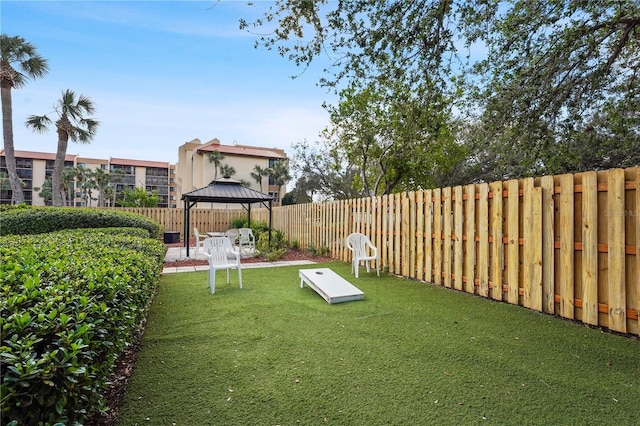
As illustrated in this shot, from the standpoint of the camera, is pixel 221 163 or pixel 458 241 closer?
pixel 458 241

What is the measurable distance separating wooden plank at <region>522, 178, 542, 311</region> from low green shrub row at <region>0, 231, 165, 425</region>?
4.63 meters

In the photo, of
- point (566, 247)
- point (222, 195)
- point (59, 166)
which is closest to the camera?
point (566, 247)

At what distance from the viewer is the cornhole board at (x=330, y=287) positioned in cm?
469

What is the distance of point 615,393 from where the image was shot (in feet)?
7.51

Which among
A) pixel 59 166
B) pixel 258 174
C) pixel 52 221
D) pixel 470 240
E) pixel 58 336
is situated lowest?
pixel 58 336

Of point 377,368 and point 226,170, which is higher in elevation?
point 226,170

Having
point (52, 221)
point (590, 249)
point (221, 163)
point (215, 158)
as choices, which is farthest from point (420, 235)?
point (221, 163)

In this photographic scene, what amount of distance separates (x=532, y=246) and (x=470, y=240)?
1004 mm

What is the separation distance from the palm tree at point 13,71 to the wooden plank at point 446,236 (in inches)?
742

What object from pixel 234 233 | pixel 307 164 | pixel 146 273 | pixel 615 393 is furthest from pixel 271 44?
pixel 307 164

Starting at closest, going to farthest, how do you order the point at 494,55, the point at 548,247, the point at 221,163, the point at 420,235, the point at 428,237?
the point at 548,247
the point at 494,55
the point at 428,237
the point at 420,235
the point at 221,163

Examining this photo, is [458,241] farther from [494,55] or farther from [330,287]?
[494,55]

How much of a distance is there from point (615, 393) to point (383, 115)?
10.5 meters

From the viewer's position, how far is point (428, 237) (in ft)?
19.6
